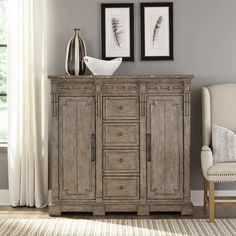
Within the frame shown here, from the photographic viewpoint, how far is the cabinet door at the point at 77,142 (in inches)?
193

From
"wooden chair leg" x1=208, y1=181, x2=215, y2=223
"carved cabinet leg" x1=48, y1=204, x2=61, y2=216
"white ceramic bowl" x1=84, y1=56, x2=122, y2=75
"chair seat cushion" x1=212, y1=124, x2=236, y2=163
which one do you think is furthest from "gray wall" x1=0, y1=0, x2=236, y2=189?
"carved cabinet leg" x1=48, y1=204, x2=61, y2=216

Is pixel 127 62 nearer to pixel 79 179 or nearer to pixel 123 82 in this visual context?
Answer: pixel 123 82

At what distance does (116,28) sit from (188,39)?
691mm

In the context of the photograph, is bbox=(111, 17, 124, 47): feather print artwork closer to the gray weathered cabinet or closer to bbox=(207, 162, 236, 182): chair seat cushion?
the gray weathered cabinet

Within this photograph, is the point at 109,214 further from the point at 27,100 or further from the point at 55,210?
the point at 27,100

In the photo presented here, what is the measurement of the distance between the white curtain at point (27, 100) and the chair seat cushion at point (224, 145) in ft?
5.18

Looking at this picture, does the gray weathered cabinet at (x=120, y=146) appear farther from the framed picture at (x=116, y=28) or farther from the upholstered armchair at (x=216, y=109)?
the framed picture at (x=116, y=28)

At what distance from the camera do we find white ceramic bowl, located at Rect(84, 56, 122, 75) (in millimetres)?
5016

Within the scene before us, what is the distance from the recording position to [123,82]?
488 centimetres

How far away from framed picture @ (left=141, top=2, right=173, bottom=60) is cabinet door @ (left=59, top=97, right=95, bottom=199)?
2.94 feet

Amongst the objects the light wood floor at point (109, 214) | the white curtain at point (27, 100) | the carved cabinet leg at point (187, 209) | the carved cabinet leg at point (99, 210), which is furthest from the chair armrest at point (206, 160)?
the white curtain at point (27, 100)

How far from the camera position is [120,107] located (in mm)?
4895

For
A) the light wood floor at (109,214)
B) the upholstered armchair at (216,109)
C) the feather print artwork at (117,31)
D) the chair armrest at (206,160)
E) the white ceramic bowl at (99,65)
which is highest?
the feather print artwork at (117,31)

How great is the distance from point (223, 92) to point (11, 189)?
217cm
